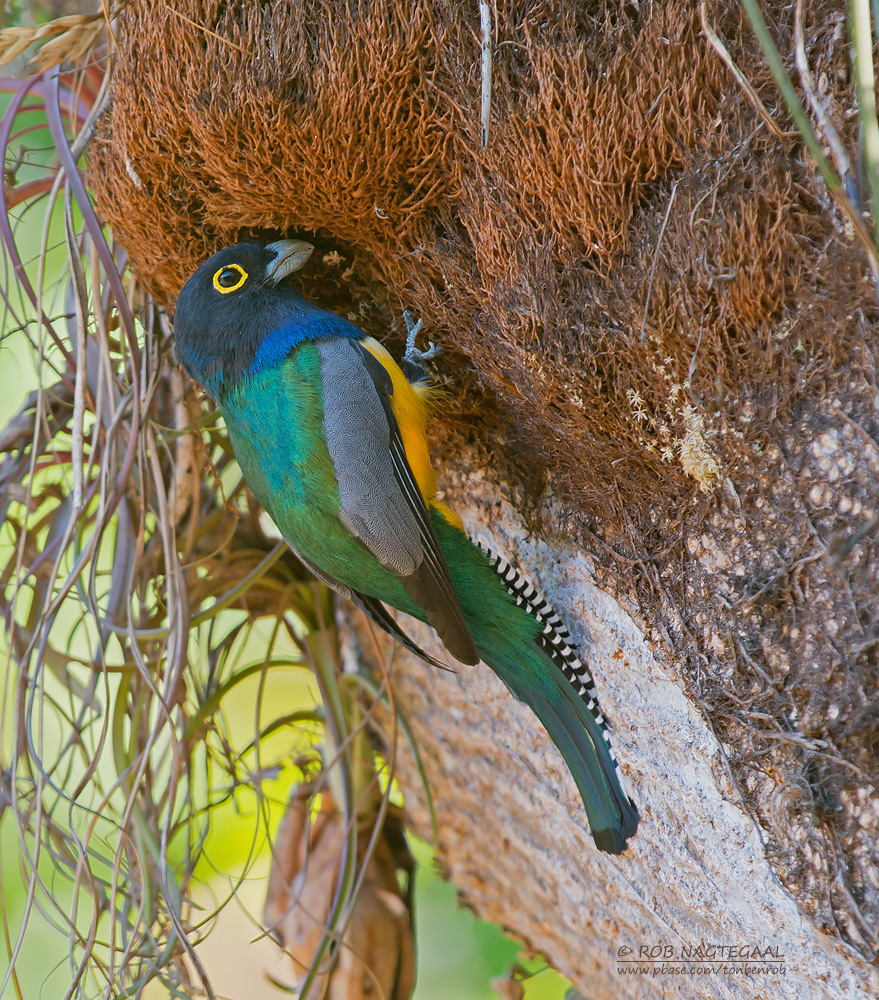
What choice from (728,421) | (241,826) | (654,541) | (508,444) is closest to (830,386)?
(728,421)

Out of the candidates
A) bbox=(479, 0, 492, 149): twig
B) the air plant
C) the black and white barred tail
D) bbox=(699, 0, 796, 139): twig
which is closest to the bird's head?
the air plant

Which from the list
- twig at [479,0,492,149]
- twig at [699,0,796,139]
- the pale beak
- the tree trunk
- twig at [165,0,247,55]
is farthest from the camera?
the pale beak

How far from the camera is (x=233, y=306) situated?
2270 millimetres

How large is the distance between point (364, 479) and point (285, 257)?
597mm

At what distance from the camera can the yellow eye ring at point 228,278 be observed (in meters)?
2.20

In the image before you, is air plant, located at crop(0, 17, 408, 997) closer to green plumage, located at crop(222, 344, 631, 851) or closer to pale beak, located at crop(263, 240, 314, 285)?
green plumage, located at crop(222, 344, 631, 851)

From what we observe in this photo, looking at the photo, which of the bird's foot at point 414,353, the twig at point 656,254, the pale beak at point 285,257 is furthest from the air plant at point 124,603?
the twig at point 656,254

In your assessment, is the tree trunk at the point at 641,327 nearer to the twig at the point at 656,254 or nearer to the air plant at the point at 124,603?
the twig at the point at 656,254

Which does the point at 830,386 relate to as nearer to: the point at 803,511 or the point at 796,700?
the point at 803,511

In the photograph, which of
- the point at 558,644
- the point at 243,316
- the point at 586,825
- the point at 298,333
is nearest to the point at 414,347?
the point at 298,333

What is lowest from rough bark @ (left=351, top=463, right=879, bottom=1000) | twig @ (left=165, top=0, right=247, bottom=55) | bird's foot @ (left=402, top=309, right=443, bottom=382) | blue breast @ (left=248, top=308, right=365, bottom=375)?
rough bark @ (left=351, top=463, right=879, bottom=1000)

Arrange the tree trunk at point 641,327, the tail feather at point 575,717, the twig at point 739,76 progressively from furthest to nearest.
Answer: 1. the tail feather at point 575,717
2. the tree trunk at point 641,327
3. the twig at point 739,76

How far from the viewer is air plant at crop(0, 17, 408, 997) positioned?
225 cm

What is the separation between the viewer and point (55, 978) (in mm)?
3941
